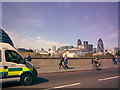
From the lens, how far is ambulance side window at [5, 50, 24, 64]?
258 inches

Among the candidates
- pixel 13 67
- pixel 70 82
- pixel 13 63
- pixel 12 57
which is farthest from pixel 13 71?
pixel 70 82

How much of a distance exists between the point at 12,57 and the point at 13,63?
1.15ft

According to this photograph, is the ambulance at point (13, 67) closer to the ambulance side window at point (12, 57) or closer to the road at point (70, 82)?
the ambulance side window at point (12, 57)

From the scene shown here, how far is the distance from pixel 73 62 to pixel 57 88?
52.0ft

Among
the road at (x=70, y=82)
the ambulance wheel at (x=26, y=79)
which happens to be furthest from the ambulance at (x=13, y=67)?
the road at (x=70, y=82)

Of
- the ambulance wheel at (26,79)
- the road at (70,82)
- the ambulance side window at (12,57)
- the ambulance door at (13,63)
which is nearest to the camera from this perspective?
the ambulance door at (13,63)

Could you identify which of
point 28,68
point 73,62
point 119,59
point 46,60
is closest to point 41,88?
point 28,68

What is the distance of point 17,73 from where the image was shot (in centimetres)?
673

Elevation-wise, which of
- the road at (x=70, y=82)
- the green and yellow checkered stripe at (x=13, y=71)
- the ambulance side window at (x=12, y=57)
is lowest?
the road at (x=70, y=82)

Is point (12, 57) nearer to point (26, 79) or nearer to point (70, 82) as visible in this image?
point (26, 79)

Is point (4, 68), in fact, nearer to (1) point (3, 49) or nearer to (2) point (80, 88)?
(1) point (3, 49)

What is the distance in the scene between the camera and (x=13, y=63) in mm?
6617

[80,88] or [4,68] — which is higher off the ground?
[4,68]

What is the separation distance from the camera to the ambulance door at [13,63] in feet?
21.1
